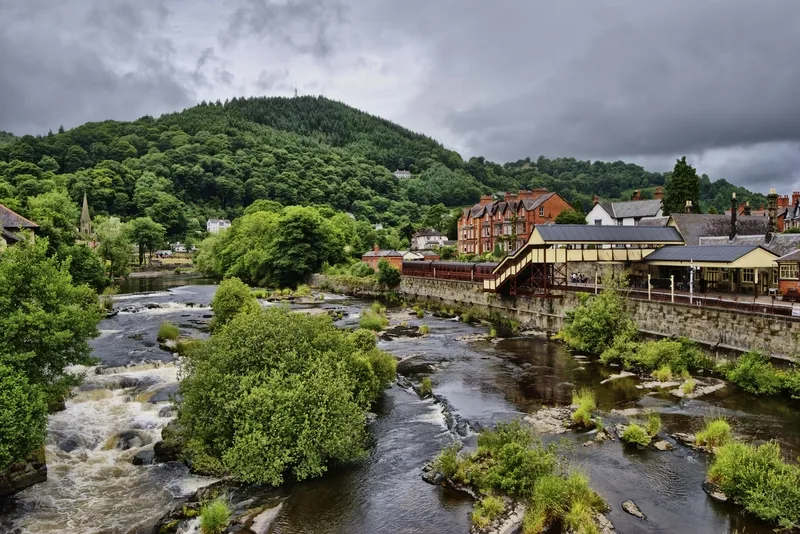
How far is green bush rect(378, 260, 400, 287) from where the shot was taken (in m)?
66.8

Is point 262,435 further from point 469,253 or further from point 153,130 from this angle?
point 153,130

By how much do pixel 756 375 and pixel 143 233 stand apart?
117288 mm

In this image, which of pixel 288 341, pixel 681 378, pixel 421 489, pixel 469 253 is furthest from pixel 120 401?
pixel 469 253

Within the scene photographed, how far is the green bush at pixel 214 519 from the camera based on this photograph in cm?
1288

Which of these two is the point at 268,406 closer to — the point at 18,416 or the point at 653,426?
the point at 18,416

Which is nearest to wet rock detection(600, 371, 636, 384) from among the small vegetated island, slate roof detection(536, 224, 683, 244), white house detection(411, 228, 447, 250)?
the small vegetated island

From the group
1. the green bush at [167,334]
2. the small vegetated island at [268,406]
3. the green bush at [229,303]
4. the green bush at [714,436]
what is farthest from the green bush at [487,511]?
the green bush at [167,334]

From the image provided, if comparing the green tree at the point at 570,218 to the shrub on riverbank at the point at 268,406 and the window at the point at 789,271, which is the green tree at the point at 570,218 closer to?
the window at the point at 789,271

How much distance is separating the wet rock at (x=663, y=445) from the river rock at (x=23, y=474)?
783 inches

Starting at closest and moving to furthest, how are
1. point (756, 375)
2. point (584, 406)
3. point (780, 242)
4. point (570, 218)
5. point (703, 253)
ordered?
point (584, 406), point (756, 375), point (780, 242), point (703, 253), point (570, 218)

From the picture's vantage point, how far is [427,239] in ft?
332

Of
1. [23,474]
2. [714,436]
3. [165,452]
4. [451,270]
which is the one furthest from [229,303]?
[451,270]

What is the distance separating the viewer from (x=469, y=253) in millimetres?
80750

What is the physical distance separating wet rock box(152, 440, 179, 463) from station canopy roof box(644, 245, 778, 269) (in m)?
31.5
